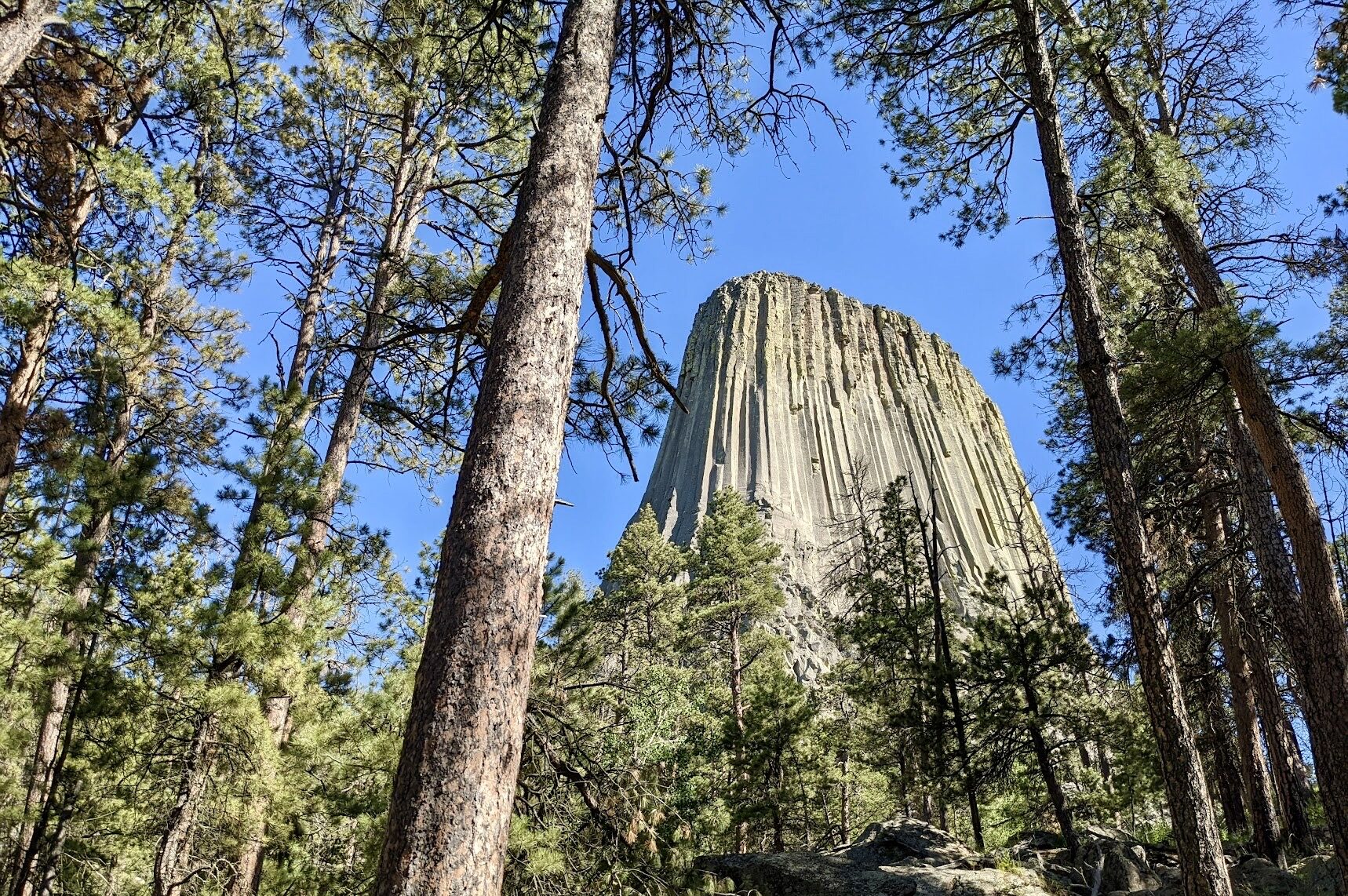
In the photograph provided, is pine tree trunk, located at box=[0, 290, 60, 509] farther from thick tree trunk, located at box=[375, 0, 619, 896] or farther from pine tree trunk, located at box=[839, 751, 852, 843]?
pine tree trunk, located at box=[839, 751, 852, 843]

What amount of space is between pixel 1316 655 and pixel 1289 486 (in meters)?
1.44

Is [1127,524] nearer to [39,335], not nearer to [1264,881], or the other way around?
[1264,881]

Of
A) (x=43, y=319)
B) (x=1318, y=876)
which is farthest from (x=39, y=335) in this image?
(x=1318, y=876)

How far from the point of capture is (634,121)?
15.7ft

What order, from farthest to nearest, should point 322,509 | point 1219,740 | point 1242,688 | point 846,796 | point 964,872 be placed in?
1. point 846,796
2. point 1219,740
3. point 1242,688
4. point 964,872
5. point 322,509

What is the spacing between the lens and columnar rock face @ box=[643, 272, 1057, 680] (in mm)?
48938

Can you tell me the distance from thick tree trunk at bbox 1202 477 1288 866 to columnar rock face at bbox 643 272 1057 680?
3191 centimetres

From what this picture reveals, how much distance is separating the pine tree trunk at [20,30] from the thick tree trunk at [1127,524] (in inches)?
284

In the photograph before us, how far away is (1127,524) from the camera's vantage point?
5438 millimetres

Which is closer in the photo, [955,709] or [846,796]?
[955,709]

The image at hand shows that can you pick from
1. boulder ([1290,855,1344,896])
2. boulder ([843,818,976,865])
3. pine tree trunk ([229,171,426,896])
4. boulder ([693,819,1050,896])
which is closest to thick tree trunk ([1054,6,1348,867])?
boulder ([1290,855,1344,896])

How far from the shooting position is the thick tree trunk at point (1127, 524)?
182 inches

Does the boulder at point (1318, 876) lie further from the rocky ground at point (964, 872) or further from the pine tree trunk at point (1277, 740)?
the pine tree trunk at point (1277, 740)

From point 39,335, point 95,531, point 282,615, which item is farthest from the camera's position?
point 39,335
